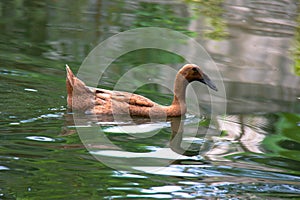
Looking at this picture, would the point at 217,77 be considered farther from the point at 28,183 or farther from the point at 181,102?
the point at 28,183

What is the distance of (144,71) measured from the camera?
39.5ft

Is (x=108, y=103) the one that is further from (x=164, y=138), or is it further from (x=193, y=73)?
(x=193, y=73)

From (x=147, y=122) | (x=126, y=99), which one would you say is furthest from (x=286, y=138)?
(x=126, y=99)

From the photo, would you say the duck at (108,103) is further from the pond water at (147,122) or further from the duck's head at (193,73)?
the duck's head at (193,73)

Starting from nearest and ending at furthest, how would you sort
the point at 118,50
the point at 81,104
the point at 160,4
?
the point at 81,104 → the point at 118,50 → the point at 160,4

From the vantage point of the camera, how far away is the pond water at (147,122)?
23.2ft

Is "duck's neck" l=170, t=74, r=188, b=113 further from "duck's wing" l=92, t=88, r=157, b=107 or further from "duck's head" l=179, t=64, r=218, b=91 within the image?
"duck's wing" l=92, t=88, r=157, b=107

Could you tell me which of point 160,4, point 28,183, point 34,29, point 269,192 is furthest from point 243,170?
point 160,4

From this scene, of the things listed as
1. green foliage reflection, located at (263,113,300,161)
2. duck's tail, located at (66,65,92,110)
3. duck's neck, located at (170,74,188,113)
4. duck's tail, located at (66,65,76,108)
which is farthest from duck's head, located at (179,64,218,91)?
duck's tail, located at (66,65,76,108)

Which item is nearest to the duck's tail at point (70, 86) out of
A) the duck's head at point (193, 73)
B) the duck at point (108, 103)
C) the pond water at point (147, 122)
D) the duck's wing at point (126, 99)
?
the duck at point (108, 103)

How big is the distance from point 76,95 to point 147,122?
105 cm

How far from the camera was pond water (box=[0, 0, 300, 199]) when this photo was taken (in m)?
7.09

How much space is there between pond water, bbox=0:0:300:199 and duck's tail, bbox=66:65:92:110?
203mm

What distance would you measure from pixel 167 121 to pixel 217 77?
252 centimetres
